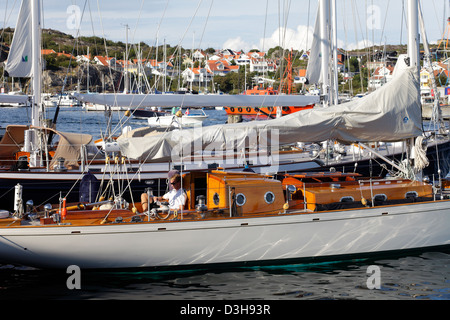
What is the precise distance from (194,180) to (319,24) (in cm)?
964

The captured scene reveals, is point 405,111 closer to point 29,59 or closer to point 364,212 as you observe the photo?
point 364,212

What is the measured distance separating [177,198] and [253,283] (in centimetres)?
252

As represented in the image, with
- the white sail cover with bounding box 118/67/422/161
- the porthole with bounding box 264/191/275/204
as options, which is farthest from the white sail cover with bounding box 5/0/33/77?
the porthole with bounding box 264/191/275/204

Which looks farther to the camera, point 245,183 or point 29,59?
point 29,59

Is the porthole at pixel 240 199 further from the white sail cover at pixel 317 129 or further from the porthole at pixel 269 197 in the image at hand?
the white sail cover at pixel 317 129

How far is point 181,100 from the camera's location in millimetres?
15625

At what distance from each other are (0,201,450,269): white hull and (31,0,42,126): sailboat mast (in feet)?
28.1

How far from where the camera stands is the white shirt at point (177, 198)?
12.7 m

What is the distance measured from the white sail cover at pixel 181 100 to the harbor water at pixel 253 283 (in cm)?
476

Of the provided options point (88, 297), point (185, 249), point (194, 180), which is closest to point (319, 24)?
point (194, 180)

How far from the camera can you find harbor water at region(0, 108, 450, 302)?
439 inches

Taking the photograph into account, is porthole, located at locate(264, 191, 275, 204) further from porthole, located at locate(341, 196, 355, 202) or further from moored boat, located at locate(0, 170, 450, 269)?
porthole, located at locate(341, 196, 355, 202)

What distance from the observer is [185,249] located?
12094mm
